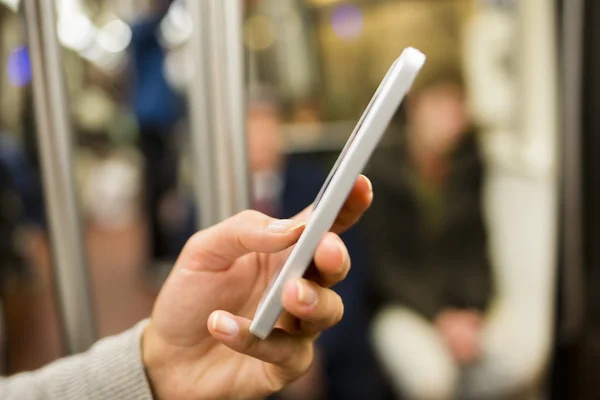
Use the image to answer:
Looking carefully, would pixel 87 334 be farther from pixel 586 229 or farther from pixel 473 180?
pixel 473 180

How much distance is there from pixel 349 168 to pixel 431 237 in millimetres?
1442

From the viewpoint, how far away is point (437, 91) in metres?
1.72

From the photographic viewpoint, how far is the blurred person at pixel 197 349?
48 centimetres

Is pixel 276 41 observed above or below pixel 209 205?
above

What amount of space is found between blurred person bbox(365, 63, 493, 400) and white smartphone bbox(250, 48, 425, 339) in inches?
52.6

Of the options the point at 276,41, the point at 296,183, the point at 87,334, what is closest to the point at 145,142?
the point at 276,41

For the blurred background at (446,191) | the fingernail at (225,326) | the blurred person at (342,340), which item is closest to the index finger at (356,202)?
the fingernail at (225,326)

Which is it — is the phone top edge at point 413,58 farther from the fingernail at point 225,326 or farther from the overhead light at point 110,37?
the overhead light at point 110,37

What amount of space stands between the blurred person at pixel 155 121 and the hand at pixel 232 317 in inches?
96.2

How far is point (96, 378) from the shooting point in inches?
20.6

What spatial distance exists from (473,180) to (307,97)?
50.2 inches

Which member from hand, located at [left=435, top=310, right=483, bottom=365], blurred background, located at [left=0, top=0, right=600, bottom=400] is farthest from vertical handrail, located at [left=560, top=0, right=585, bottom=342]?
hand, located at [left=435, top=310, right=483, bottom=365]

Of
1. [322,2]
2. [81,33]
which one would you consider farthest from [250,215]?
[81,33]

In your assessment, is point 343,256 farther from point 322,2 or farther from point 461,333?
point 322,2
